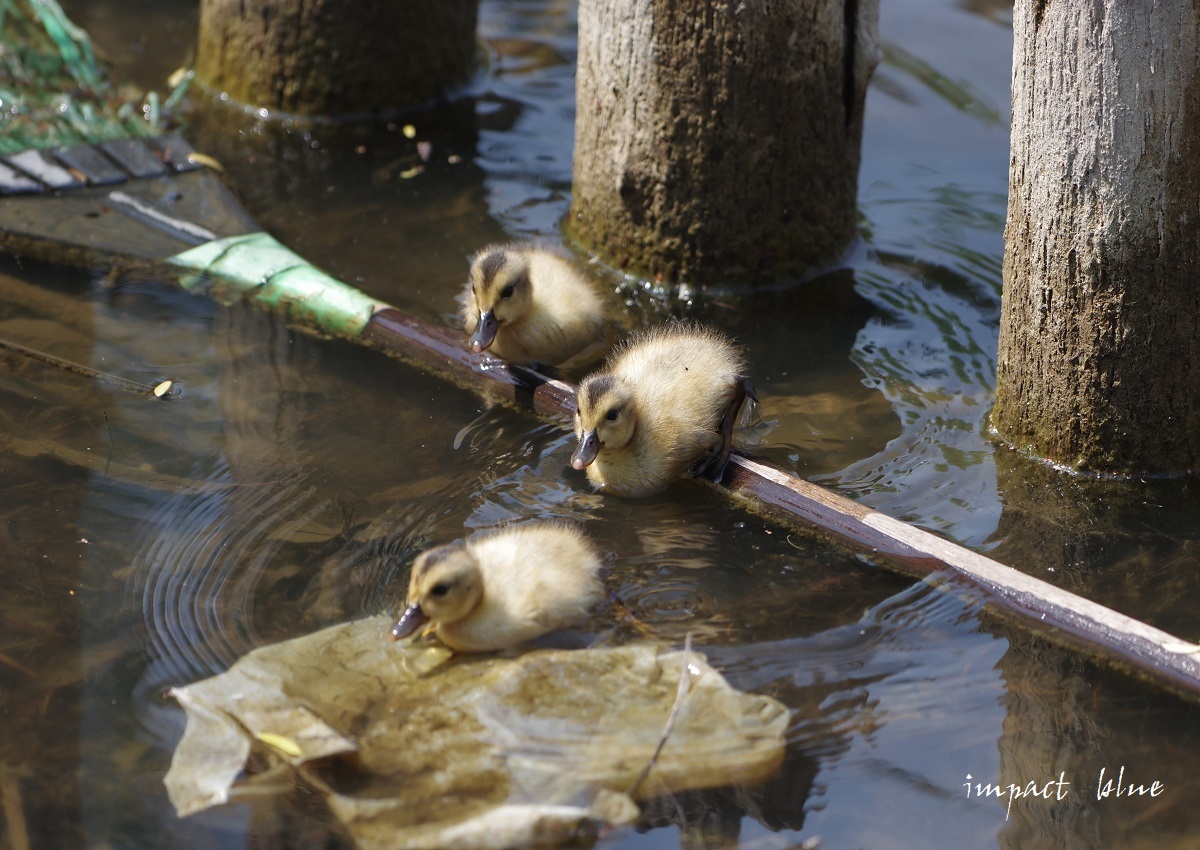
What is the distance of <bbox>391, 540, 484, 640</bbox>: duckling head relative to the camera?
349 centimetres

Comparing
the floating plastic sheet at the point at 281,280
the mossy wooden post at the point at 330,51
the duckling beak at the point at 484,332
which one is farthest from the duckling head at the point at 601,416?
the mossy wooden post at the point at 330,51

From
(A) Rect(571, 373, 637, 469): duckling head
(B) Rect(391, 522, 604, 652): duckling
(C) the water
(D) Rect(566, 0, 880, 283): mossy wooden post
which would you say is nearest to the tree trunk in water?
(C) the water

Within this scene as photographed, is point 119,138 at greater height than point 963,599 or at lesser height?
greater

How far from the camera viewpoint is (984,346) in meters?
5.58

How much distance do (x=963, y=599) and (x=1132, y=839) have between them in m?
0.86

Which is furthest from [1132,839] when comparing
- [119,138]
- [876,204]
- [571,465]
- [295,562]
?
[119,138]

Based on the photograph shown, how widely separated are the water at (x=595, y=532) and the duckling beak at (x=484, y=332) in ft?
0.89

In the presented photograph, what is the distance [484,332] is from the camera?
490 cm

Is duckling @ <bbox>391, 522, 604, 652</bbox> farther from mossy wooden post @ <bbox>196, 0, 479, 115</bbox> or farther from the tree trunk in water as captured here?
mossy wooden post @ <bbox>196, 0, 479, 115</bbox>

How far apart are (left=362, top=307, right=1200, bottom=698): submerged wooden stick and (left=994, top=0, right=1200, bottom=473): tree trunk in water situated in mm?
1072

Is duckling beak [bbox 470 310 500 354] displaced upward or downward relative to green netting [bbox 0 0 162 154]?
downward

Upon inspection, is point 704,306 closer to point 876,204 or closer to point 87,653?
point 876,204

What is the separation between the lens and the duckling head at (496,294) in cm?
488

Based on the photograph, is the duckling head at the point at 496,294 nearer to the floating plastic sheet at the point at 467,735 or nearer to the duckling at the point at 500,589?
the duckling at the point at 500,589
